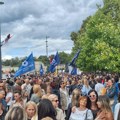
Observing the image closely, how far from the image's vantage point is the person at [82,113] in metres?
7.99

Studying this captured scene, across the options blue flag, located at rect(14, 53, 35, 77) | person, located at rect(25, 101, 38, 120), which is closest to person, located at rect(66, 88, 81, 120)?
person, located at rect(25, 101, 38, 120)

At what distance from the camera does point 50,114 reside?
6.23m

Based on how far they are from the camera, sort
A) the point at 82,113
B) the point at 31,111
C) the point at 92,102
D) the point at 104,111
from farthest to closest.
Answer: the point at 92,102 → the point at 82,113 → the point at 104,111 → the point at 31,111

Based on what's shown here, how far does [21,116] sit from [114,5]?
167 feet

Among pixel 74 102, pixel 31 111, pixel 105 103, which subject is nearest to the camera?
pixel 31 111

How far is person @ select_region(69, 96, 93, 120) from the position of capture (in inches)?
315

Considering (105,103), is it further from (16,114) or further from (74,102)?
(16,114)

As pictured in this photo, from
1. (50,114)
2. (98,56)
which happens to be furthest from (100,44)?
(50,114)

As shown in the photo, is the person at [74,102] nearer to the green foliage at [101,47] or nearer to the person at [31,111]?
the person at [31,111]

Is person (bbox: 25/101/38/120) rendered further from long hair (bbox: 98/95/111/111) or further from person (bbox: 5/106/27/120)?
long hair (bbox: 98/95/111/111)

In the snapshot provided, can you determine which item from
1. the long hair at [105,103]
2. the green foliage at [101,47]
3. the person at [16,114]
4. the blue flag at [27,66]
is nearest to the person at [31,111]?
the person at [16,114]

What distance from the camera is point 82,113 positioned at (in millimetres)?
8047

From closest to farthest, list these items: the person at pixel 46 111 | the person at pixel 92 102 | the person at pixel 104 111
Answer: the person at pixel 46 111, the person at pixel 104 111, the person at pixel 92 102

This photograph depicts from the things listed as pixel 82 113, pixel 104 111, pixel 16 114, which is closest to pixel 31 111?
pixel 16 114
